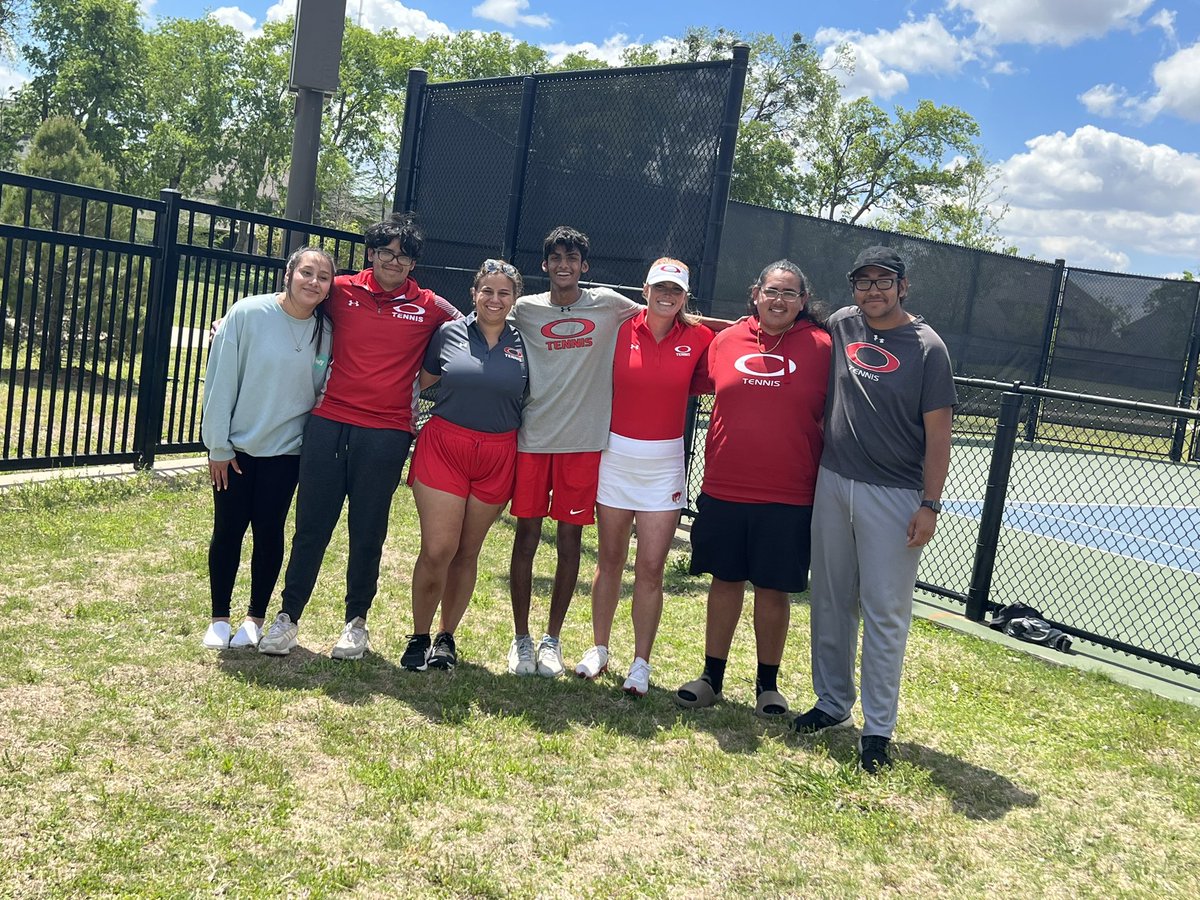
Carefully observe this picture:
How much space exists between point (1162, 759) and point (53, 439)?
835 centimetres

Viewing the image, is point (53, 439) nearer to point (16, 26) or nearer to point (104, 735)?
point (104, 735)

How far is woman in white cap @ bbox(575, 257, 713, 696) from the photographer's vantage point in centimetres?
446

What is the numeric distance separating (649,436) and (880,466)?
1002 millimetres

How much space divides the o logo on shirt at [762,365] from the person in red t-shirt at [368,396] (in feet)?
4.53

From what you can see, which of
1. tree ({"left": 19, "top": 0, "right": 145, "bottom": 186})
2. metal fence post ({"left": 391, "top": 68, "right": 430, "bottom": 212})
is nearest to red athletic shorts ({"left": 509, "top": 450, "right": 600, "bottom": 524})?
metal fence post ({"left": 391, "top": 68, "right": 430, "bottom": 212})

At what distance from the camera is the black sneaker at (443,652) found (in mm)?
4688

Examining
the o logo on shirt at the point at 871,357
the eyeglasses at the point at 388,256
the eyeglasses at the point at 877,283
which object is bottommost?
the o logo on shirt at the point at 871,357

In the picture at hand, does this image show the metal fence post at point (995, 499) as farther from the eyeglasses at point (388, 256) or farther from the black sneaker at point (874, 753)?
the eyeglasses at point (388, 256)

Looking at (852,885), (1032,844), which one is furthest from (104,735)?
(1032,844)

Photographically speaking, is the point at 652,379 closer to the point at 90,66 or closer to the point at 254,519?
the point at 254,519

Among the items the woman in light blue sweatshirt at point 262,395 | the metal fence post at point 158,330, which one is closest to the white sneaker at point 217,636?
the woman in light blue sweatshirt at point 262,395

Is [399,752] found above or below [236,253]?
below

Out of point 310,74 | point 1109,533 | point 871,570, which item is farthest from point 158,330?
point 1109,533

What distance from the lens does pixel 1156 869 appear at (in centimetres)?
347
